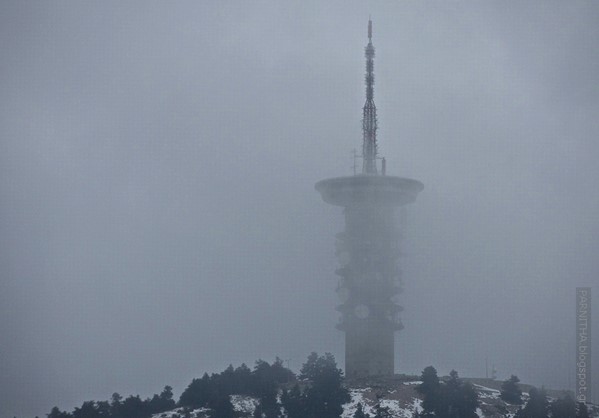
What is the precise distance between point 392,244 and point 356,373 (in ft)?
93.4

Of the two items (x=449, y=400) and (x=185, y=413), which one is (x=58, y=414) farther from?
(x=449, y=400)

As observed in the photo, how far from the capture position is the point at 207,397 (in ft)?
390

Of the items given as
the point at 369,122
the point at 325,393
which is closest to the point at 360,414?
the point at 325,393

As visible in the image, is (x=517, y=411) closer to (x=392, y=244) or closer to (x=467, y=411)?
(x=467, y=411)

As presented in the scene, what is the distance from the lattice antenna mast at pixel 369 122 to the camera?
17112 centimetres

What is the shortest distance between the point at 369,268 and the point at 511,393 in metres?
47.2

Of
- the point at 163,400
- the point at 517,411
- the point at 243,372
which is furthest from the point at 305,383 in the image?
the point at 517,411

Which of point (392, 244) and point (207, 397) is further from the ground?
point (392, 244)

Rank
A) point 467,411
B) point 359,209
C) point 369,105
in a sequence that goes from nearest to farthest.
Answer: point 467,411, point 359,209, point 369,105

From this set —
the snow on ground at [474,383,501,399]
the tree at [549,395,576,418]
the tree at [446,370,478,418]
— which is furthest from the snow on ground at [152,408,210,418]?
the tree at [549,395,576,418]

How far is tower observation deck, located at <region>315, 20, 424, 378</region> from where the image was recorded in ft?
527

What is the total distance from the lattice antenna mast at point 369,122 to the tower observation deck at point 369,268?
520cm

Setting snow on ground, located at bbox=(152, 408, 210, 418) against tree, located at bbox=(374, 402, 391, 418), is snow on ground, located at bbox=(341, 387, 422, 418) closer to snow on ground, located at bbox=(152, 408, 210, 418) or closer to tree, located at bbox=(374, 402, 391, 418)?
tree, located at bbox=(374, 402, 391, 418)

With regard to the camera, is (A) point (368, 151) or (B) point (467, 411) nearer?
(B) point (467, 411)
